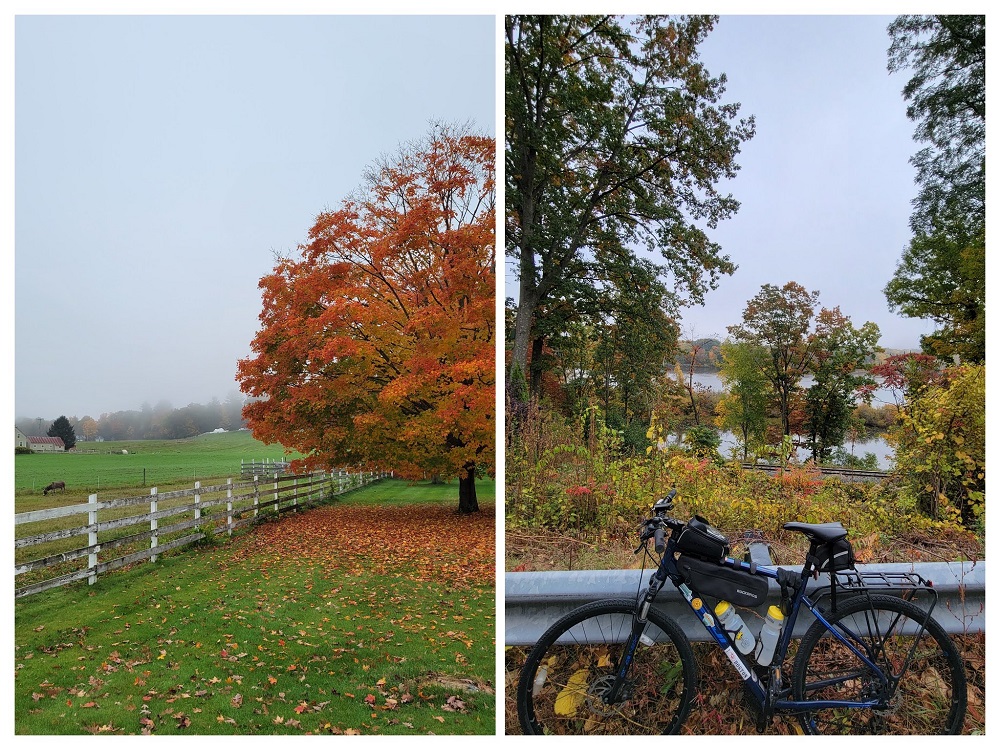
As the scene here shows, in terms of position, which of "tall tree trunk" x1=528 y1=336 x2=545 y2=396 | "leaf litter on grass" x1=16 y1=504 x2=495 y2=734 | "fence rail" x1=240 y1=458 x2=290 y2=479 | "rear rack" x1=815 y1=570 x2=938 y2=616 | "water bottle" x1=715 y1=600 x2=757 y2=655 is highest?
"tall tree trunk" x1=528 y1=336 x2=545 y2=396

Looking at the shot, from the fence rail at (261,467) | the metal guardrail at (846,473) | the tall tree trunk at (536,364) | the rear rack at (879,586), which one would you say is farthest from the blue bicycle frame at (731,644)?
the fence rail at (261,467)

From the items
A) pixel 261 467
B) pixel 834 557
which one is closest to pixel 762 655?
pixel 834 557

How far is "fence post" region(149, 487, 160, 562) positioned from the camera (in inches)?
103

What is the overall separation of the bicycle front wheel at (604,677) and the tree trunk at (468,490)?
0.95m

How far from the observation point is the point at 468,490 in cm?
300

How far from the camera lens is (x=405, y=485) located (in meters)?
3.13

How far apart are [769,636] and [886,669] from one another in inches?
19.2

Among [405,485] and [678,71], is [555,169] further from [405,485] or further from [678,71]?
[405,485]

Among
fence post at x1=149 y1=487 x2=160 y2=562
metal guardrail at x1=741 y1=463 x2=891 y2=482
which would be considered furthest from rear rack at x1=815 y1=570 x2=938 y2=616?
fence post at x1=149 y1=487 x2=160 y2=562

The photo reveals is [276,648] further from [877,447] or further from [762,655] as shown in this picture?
[877,447]

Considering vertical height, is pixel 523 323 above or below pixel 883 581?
above

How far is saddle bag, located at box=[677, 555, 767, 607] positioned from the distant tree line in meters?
2.09

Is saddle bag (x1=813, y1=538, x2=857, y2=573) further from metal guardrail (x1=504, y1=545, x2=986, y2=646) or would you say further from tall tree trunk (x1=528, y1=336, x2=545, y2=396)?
tall tree trunk (x1=528, y1=336, x2=545, y2=396)
